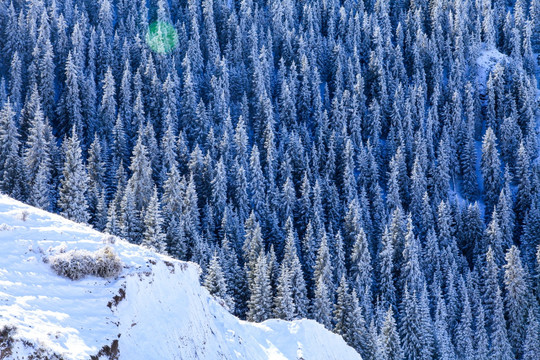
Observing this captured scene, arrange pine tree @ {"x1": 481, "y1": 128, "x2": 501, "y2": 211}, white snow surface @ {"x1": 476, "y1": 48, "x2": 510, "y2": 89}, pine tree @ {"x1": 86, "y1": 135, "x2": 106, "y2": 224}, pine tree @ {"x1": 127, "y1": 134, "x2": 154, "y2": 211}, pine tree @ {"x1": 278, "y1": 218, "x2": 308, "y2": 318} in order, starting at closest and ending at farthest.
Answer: pine tree @ {"x1": 278, "y1": 218, "x2": 308, "y2": 318}
pine tree @ {"x1": 86, "y1": 135, "x2": 106, "y2": 224}
pine tree @ {"x1": 127, "y1": 134, "x2": 154, "y2": 211}
pine tree @ {"x1": 481, "y1": 128, "x2": 501, "y2": 211}
white snow surface @ {"x1": 476, "y1": 48, "x2": 510, "y2": 89}

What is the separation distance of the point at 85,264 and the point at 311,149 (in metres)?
97.6

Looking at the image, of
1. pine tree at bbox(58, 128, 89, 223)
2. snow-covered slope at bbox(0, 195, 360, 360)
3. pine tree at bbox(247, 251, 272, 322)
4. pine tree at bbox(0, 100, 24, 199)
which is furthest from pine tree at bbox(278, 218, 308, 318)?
snow-covered slope at bbox(0, 195, 360, 360)

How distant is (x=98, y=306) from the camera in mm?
21203

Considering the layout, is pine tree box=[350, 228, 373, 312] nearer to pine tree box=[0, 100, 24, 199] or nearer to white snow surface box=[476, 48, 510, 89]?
pine tree box=[0, 100, 24, 199]

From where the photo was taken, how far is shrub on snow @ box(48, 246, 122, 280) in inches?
876

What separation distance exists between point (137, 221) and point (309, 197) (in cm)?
3613

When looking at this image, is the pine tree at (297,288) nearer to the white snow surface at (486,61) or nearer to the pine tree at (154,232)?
the pine tree at (154,232)

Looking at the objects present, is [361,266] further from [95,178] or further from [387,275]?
[95,178]

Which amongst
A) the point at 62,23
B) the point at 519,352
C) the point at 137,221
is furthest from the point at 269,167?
the point at 62,23

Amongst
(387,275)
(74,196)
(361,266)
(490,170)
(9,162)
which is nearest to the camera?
(74,196)

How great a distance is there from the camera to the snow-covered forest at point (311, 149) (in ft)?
254

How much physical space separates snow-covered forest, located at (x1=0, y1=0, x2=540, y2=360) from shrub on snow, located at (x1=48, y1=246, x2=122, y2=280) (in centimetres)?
3655

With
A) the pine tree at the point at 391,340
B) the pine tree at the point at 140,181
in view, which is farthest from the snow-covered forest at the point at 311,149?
the pine tree at the point at 140,181

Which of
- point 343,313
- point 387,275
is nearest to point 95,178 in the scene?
point 343,313
